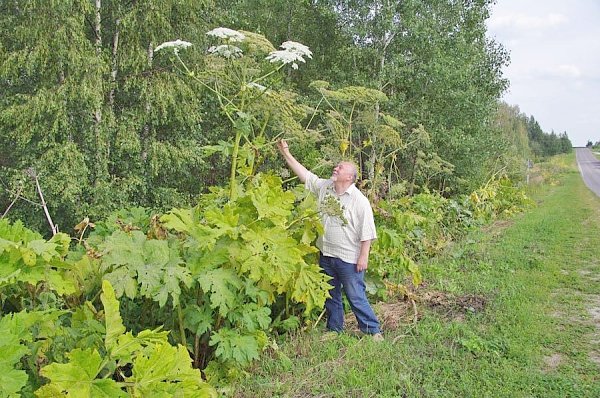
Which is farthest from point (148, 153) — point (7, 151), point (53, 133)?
point (7, 151)

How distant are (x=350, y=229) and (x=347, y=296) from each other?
64 centimetres

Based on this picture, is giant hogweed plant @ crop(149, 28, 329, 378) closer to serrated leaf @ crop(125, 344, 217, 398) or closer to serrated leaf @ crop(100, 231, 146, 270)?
serrated leaf @ crop(100, 231, 146, 270)

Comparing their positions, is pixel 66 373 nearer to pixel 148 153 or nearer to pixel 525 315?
pixel 525 315

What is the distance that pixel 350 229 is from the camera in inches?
184

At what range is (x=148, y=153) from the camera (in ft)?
54.3

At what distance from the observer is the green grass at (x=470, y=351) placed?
150 inches

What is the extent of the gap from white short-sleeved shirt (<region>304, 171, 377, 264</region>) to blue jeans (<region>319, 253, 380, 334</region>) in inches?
3.8

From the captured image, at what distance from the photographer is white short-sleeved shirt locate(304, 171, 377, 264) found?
182 inches

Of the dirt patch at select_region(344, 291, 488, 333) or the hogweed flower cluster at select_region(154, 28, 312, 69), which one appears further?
the dirt patch at select_region(344, 291, 488, 333)

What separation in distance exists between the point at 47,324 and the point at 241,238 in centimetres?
131

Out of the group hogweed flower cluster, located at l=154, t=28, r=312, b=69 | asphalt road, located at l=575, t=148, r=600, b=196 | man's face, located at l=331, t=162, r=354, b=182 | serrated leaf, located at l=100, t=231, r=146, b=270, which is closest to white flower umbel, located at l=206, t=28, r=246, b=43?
hogweed flower cluster, located at l=154, t=28, r=312, b=69

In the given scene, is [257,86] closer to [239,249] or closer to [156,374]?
[239,249]

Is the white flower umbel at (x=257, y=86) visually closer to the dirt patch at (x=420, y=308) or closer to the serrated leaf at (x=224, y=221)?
the serrated leaf at (x=224, y=221)

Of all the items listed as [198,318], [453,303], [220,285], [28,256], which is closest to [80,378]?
[28,256]
